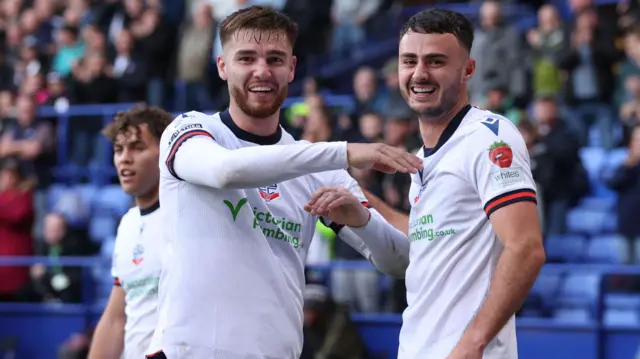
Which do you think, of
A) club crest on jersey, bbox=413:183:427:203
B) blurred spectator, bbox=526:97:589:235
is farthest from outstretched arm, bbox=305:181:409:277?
blurred spectator, bbox=526:97:589:235

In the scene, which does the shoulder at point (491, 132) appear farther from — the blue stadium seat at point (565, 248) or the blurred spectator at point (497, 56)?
the blurred spectator at point (497, 56)

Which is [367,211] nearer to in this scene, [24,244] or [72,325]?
[72,325]

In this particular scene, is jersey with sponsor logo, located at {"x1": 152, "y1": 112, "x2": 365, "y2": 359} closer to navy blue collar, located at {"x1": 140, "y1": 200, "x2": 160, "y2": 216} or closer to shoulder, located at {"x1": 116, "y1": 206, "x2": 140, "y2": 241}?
navy blue collar, located at {"x1": 140, "y1": 200, "x2": 160, "y2": 216}

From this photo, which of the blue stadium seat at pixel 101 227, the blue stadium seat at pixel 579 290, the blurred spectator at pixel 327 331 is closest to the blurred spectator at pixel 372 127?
the blurred spectator at pixel 327 331

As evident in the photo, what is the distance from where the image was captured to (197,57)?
48.3 ft

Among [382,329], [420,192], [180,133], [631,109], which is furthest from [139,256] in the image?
[631,109]

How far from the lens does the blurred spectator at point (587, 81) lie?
11.5 m

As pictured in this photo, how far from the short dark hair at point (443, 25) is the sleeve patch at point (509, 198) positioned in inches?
29.8

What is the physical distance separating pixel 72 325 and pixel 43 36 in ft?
23.0

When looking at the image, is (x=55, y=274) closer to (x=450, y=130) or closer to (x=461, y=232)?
(x=450, y=130)

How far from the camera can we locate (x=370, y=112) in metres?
11.3

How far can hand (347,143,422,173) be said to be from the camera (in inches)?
153

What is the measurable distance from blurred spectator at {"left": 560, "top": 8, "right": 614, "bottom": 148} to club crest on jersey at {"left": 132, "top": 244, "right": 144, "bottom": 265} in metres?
6.75

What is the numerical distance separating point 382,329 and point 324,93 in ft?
14.5
